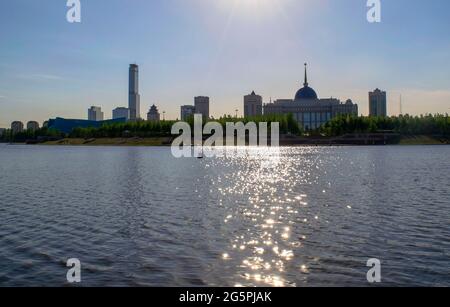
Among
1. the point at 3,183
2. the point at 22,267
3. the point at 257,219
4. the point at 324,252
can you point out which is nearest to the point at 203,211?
the point at 257,219

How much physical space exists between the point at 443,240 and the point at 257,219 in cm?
1106

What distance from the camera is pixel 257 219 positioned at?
28578mm

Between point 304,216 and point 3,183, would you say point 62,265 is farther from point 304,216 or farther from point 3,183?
point 3,183

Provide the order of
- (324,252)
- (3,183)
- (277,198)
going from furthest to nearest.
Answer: (3,183) → (277,198) → (324,252)

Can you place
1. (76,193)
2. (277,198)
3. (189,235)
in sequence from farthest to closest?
(76,193), (277,198), (189,235)

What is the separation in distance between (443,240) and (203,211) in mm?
15924

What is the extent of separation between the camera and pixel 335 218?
28.5 metres

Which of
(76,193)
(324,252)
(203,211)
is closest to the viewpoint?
(324,252)
